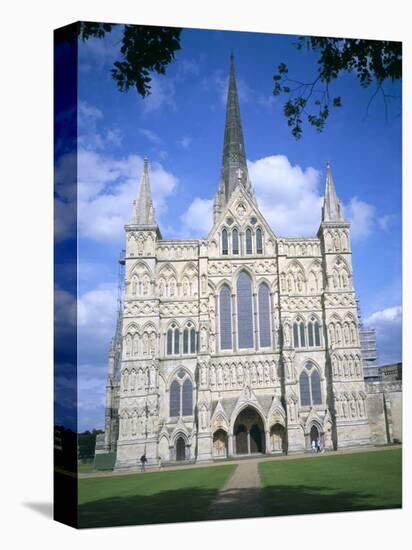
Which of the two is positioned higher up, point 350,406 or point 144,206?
point 144,206

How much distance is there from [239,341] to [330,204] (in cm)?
545

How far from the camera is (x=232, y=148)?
2525cm

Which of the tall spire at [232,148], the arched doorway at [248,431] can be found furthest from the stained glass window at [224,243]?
the arched doorway at [248,431]

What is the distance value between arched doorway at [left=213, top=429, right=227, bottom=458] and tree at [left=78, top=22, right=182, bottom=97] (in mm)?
11392

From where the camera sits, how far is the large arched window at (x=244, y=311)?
67.5 ft

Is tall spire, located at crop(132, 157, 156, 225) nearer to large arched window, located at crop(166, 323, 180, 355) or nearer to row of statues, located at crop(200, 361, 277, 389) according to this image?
large arched window, located at crop(166, 323, 180, 355)

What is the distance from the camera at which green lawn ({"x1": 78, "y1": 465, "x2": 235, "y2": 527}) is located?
13125 mm

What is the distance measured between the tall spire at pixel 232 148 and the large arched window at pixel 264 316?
173 inches

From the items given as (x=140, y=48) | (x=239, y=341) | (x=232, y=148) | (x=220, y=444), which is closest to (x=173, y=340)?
(x=239, y=341)

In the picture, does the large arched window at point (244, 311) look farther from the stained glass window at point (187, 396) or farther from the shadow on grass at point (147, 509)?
the shadow on grass at point (147, 509)

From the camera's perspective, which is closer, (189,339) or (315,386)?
(189,339)

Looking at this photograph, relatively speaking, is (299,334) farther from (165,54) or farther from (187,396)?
(165,54)

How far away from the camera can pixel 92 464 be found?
14188mm

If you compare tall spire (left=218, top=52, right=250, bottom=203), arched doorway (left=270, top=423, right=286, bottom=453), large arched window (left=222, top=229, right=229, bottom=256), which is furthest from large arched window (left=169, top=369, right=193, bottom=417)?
tall spire (left=218, top=52, right=250, bottom=203)
